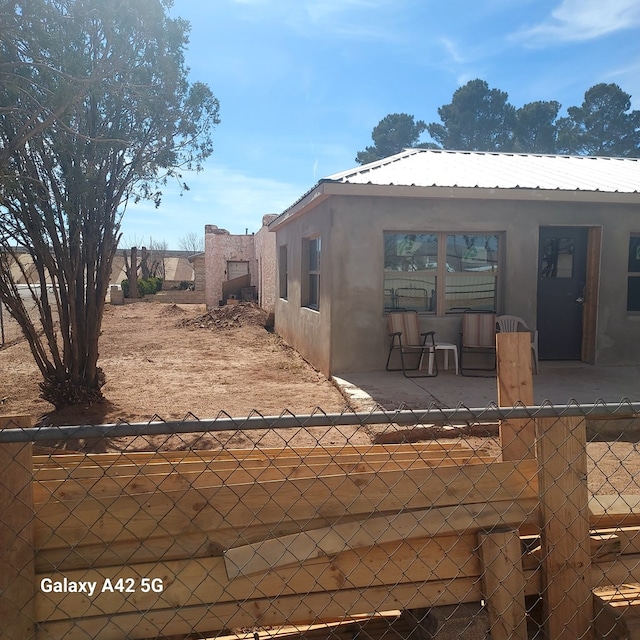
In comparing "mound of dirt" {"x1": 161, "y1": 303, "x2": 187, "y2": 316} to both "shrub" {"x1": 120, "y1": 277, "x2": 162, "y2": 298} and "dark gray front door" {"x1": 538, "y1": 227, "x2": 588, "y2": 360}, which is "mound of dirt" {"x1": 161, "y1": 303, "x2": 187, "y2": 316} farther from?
"dark gray front door" {"x1": 538, "y1": 227, "x2": 588, "y2": 360}

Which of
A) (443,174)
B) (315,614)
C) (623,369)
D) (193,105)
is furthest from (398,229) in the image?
(315,614)

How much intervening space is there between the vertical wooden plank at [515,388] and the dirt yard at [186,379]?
1737 millimetres

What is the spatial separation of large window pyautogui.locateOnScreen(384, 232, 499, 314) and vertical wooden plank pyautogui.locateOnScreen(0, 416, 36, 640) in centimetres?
679

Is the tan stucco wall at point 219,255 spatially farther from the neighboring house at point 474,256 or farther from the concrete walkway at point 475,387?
the concrete walkway at point 475,387

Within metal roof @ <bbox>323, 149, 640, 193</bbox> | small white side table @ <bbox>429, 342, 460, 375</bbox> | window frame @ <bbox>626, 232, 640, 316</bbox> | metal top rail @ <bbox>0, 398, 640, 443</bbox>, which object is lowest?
small white side table @ <bbox>429, 342, 460, 375</bbox>

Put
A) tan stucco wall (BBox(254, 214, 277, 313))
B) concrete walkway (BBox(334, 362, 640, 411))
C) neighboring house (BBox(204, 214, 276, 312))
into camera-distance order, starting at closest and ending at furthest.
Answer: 1. concrete walkway (BBox(334, 362, 640, 411))
2. tan stucco wall (BBox(254, 214, 277, 313))
3. neighboring house (BBox(204, 214, 276, 312))

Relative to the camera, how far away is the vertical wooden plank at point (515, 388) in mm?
2395

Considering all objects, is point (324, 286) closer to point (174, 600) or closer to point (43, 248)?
point (43, 248)

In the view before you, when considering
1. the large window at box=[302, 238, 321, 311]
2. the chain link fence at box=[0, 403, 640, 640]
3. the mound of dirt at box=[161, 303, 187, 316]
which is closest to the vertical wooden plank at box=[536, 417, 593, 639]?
the chain link fence at box=[0, 403, 640, 640]

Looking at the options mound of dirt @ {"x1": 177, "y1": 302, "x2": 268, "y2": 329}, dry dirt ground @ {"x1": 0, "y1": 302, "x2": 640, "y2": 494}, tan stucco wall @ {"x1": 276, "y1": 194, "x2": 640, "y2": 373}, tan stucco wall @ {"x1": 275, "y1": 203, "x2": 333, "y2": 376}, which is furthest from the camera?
mound of dirt @ {"x1": 177, "y1": 302, "x2": 268, "y2": 329}

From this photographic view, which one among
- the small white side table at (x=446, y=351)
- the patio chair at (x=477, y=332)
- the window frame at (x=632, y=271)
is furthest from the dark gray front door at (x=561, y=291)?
the small white side table at (x=446, y=351)

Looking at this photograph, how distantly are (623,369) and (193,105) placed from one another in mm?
7272

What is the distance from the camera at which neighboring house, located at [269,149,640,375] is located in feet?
26.5

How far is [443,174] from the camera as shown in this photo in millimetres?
8812
